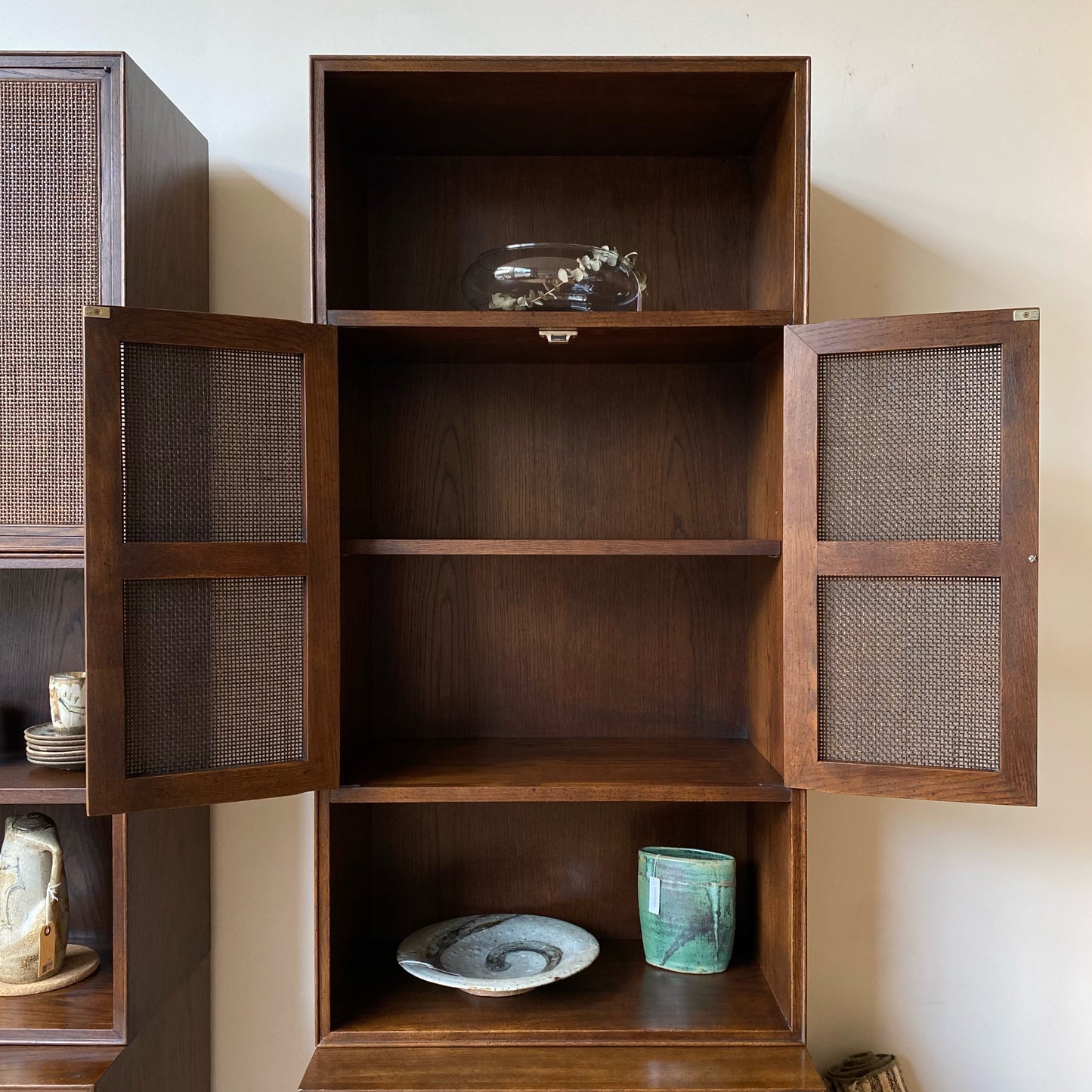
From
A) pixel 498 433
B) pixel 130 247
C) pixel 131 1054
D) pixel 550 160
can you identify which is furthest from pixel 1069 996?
pixel 130 247

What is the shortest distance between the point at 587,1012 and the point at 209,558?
0.86 metres

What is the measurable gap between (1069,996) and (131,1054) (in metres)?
1.55

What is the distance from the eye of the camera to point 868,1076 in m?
1.57

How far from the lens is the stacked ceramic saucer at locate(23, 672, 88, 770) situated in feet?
4.44

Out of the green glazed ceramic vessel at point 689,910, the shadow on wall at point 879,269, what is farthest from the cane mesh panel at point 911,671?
the shadow on wall at point 879,269

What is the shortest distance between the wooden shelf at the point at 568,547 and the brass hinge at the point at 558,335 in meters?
0.29

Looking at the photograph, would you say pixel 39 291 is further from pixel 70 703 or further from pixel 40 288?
pixel 70 703

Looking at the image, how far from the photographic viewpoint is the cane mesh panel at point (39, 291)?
127 centimetres

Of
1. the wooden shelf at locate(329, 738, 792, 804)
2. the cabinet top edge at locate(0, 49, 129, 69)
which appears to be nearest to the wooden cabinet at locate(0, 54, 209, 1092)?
the cabinet top edge at locate(0, 49, 129, 69)

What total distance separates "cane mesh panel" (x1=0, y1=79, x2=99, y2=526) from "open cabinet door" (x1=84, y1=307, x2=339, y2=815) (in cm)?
16

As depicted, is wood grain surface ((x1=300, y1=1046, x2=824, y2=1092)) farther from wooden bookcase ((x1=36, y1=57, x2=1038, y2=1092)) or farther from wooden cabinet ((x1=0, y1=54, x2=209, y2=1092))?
wooden cabinet ((x1=0, y1=54, x2=209, y2=1092))

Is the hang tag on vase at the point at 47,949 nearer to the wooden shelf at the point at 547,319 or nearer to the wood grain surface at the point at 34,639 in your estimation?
the wood grain surface at the point at 34,639

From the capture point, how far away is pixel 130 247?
4.19 feet

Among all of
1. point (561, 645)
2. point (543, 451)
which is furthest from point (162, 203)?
point (561, 645)
